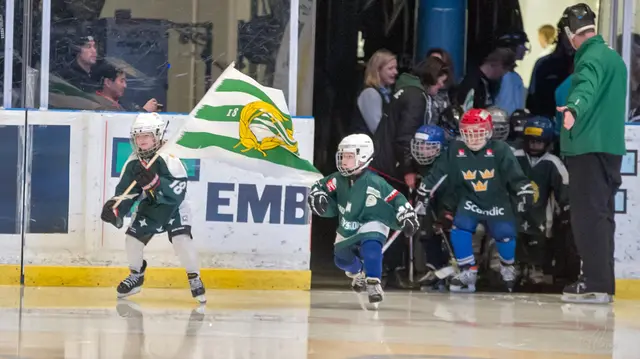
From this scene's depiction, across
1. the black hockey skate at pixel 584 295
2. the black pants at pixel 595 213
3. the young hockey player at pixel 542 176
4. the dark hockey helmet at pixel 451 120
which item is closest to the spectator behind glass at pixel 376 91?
the dark hockey helmet at pixel 451 120

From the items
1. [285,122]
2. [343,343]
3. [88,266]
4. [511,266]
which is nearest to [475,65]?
[511,266]

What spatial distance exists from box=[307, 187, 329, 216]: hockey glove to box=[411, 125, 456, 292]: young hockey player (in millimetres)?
1397

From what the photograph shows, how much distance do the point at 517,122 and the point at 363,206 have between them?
216cm

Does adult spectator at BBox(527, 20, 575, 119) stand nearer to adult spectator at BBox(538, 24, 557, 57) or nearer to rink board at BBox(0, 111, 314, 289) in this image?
adult spectator at BBox(538, 24, 557, 57)

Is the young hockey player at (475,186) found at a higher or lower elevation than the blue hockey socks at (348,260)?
higher

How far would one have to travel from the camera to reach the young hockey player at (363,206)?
9288 mm

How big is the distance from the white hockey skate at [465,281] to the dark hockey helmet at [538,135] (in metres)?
1.06

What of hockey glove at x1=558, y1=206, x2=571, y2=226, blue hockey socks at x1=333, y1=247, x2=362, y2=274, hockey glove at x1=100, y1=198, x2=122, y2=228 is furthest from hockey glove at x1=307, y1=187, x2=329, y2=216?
hockey glove at x1=558, y1=206, x2=571, y2=226

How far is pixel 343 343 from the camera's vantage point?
24.9 ft

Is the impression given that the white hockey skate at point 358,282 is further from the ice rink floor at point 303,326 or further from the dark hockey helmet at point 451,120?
the dark hockey helmet at point 451,120

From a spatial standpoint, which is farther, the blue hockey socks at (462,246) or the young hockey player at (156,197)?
the blue hockey socks at (462,246)

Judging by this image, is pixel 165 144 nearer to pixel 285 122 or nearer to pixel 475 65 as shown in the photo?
pixel 285 122

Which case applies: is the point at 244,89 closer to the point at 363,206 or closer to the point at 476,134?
the point at 363,206

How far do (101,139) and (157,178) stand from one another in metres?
1.05
